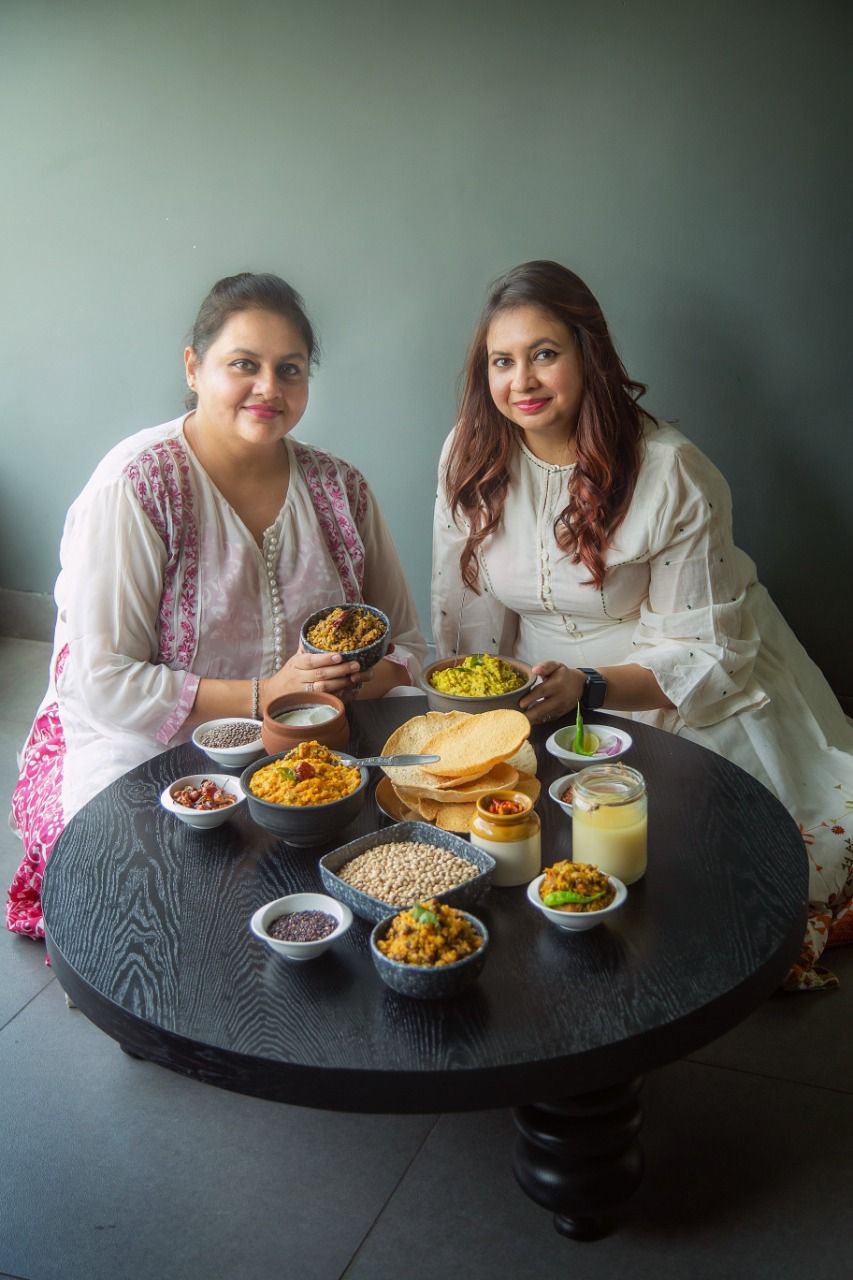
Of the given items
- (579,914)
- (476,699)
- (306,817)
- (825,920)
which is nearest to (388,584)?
(476,699)

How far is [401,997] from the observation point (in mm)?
1321

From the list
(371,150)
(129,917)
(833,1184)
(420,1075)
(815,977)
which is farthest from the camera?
(371,150)

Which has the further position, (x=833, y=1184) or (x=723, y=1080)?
(x=723, y=1080)

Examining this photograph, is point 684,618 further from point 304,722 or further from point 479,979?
point 479,979

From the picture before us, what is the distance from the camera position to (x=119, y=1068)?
2090 mm

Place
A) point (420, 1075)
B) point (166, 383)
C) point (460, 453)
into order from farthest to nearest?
1. point (166, 383)
2. point (460, 453)
3. point (420, 1075)

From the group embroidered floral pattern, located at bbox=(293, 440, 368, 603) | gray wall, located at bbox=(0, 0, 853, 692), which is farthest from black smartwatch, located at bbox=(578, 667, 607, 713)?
gray wall, located at bbox=(0, 0, 853, 692)

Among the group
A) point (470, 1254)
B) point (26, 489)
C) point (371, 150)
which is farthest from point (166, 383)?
point (470, 1254)

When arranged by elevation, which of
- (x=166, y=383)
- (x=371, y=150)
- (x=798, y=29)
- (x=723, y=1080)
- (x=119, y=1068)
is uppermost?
(x=798, y=29)

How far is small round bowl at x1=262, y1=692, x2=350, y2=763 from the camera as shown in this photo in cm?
179

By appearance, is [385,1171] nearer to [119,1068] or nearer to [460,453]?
[119,1068]

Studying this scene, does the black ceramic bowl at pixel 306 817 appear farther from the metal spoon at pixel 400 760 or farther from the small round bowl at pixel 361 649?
the small round bowl at pixel 361 649

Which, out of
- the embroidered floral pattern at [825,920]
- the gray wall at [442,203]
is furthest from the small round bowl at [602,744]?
the gray wall at [442,203]

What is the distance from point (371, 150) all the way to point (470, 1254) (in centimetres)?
299
